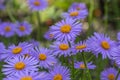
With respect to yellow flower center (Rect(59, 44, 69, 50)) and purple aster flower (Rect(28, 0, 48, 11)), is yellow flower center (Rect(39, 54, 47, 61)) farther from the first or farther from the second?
purple aster flower (Rect(28, 0, 48, 11))

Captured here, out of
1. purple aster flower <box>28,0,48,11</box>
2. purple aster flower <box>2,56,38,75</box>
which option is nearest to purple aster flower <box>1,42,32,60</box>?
purple aster flower <box>2,56,38,75</box>

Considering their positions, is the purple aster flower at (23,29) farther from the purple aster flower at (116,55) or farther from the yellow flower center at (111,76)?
the purple aster flower at (116,55)

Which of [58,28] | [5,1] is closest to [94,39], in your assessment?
[58,28]

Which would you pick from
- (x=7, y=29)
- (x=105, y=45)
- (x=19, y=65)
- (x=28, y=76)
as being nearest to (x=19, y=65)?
(x=19, y=65)

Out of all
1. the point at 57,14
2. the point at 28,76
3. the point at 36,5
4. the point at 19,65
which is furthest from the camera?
the point at 57,14

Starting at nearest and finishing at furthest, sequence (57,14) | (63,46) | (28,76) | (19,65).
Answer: (28,76) < (19,65) < (63,46) < (57,14)

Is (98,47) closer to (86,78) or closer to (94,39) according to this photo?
(94,39)

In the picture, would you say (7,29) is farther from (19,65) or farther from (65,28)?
(19,65)
